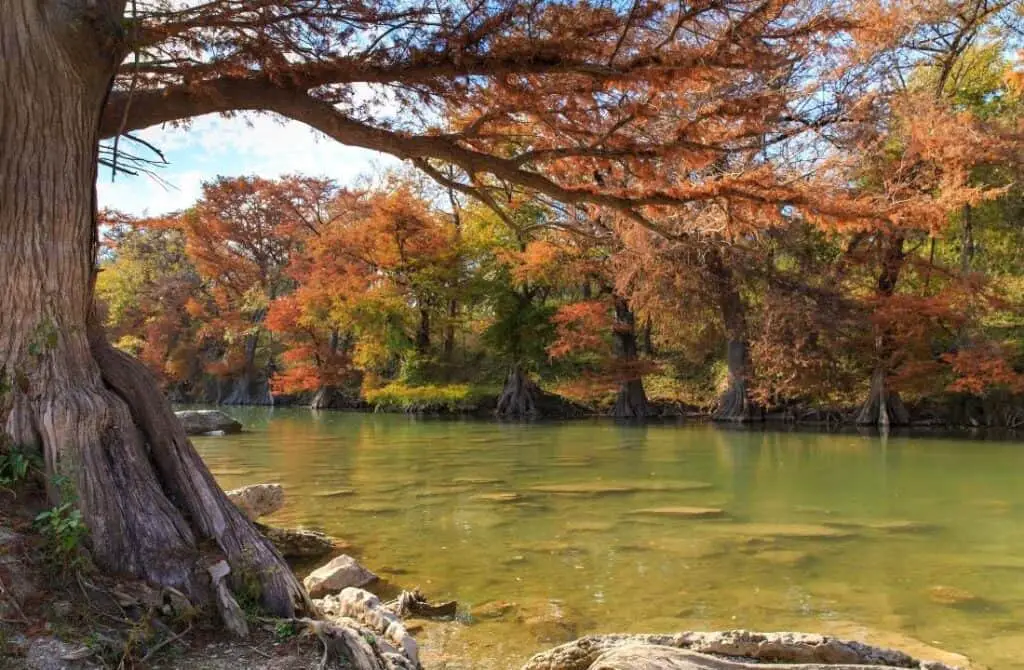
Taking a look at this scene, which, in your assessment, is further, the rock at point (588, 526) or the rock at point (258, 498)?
the rock at point (588, 526)

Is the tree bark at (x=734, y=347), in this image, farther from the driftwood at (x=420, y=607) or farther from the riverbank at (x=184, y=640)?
the riverbank at (x=184, y=640)

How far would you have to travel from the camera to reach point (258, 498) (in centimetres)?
678

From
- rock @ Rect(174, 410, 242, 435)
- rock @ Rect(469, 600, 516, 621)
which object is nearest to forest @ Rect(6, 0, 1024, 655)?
rock @ Rect(469, 600, 516, 621)

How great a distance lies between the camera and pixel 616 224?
14.8m

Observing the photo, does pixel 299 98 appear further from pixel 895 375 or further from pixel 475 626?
pixel 895 375

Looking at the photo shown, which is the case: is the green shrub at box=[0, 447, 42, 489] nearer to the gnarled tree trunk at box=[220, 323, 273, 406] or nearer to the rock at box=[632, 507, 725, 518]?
the rock at box=[632, 507, 725, 518]

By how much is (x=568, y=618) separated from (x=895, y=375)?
53.8ft

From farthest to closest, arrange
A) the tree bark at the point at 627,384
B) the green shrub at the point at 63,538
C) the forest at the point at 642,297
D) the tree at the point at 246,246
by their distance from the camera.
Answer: the tree at the point at 246,246
the tree bark at the point at 627,384
the forest at the point at 642,297
the green shrub at the point at 63,538

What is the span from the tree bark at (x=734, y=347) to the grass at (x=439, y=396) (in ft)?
27.0

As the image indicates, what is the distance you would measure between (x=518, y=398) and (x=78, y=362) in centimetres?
2100

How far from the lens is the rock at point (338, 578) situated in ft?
16.0

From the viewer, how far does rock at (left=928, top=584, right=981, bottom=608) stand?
4871mm

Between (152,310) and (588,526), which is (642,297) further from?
(152,310)

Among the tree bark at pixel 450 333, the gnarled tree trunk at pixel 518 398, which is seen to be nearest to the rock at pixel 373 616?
the gnarled tree trunk at pixel 518 398
